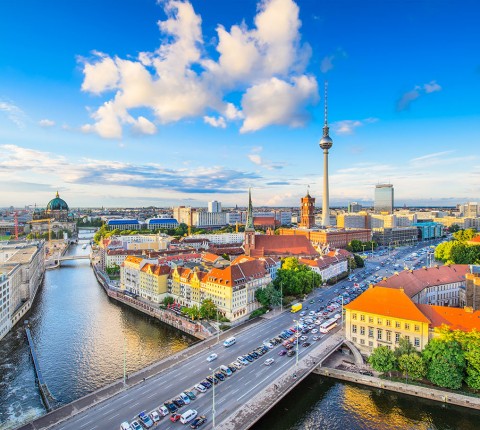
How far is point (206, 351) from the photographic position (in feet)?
150

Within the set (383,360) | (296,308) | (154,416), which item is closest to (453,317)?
(383,360)

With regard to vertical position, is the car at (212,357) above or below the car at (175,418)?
above

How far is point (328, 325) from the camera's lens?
53.1 m

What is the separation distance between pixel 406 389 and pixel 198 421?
23051 millimetres

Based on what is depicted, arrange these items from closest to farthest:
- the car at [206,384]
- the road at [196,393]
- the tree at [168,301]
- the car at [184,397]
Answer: the road at [196,393] → the car at [184,397] → the car at [206,384] → the tree at [168,301]

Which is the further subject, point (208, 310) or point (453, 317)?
point (208, 310)

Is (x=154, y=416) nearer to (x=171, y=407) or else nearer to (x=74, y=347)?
(x=171, y=407)

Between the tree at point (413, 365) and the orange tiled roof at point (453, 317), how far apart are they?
523 cm

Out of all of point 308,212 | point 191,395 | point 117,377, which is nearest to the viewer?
point 191,395

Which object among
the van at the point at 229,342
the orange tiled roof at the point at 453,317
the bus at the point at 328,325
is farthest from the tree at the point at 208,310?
the orange tiled roof at the point at 453,317

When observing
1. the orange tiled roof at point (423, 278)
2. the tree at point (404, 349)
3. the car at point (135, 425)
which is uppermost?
the orange tiled roof at point (423, 278)

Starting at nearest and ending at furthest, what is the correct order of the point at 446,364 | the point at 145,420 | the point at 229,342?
1. the point at 145,420
2. the point at 446,364
3. the point at 229,342

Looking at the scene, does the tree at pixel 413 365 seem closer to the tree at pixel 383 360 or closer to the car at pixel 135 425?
the tree at pixel 383 360

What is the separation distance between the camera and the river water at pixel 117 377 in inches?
1358
